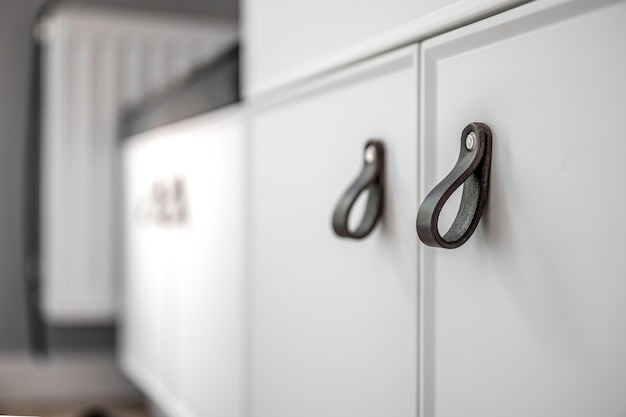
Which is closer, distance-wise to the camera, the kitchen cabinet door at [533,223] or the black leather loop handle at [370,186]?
the kitchen cabinet door at [533,223]

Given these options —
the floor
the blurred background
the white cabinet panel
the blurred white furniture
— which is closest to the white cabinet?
the blurred white furniture

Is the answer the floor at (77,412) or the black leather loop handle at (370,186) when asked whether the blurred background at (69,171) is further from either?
the black leather loop handle at (370,186)

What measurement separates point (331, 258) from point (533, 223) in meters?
0.25

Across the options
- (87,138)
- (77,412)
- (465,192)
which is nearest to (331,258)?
(465,192)

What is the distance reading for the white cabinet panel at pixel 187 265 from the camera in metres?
0.95

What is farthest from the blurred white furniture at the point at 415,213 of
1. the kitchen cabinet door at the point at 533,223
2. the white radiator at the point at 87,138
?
the white radiator at the point at 87,138

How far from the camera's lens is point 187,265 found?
1175mm

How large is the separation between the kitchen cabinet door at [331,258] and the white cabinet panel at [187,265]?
10cm

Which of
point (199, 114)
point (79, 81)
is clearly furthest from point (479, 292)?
point (79, 81)

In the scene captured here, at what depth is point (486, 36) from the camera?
46 cm

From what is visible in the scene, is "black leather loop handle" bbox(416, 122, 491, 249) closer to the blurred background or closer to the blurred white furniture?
the blurred white furniture

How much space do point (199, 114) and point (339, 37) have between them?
53 cm

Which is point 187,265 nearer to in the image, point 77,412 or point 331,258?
point 331,258

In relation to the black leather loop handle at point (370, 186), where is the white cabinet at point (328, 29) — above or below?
above
